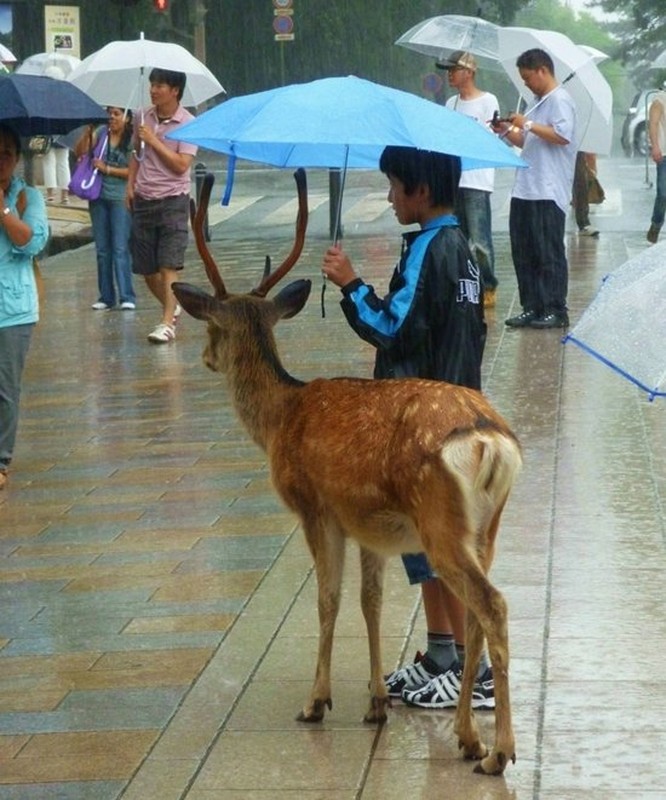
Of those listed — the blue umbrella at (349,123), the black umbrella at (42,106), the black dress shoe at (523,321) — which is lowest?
the black dress shoe at (523,321)

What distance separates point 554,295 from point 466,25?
4.15 metres

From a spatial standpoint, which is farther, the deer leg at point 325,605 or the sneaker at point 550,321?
the sneaker at point 550,321

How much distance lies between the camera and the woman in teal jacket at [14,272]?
8773 millimetres

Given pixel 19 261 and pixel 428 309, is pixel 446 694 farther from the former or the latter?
pixel 19 261

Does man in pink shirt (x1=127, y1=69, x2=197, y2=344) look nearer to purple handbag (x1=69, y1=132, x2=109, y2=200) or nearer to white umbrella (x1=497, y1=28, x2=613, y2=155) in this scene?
purple handbag (x1=69, y1=132, x2=109, y2=200)

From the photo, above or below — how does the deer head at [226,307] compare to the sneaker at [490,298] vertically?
above

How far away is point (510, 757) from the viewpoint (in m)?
4.92

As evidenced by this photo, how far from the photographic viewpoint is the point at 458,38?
16.1 meters

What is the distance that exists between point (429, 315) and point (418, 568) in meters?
0.75

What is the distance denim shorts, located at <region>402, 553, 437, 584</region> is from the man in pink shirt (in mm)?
7859

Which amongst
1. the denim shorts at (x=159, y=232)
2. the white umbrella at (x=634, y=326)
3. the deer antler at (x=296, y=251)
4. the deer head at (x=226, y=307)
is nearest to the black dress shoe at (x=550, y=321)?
the denim shorts at (x=159, y=232)

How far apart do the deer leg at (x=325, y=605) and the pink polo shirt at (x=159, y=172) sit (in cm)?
813

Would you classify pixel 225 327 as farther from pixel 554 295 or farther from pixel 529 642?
pixel 554 295

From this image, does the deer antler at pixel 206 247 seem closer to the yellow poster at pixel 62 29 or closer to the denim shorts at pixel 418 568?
the denim shorts at pixel 418 568
